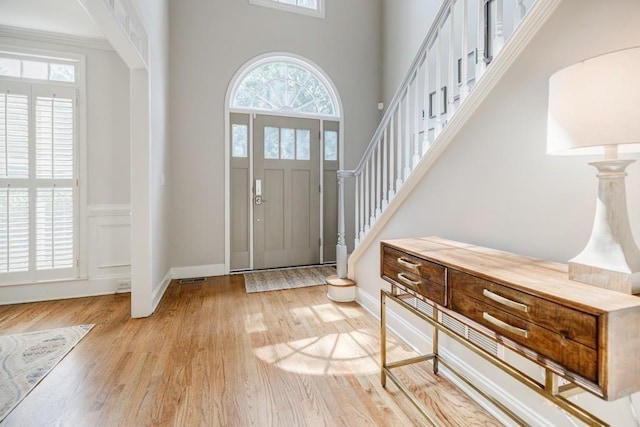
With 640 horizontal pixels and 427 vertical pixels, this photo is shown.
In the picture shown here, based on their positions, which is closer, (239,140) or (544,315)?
(544,315)

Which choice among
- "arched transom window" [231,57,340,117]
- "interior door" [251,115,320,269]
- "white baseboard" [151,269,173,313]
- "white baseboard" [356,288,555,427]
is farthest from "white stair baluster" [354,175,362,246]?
"white baseboard" [151,269,173,313]

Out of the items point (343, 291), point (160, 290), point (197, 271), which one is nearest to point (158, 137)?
point (160, 290)

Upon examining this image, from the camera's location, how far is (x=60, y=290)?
10.1ft

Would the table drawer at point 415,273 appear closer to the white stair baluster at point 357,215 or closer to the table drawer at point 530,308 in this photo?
the table drawer at point 530,308

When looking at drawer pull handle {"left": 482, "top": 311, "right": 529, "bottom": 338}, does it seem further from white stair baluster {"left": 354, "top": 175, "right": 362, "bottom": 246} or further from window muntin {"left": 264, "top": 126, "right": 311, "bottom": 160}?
window muntin {"left": 264, "top": 126, "right": 311, "bottom": 160}

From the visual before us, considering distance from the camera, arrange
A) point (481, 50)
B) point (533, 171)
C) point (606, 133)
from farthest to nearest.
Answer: point (481, 50)
point (533, 171)
point (606, 133)

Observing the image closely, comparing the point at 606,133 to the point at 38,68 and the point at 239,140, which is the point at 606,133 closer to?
the point at 239,140

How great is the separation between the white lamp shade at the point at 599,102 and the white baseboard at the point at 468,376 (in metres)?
1.17

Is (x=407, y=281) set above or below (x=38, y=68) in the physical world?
below

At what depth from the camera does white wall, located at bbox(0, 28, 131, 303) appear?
3.09 metres

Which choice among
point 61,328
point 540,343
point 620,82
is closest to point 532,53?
point 620,82

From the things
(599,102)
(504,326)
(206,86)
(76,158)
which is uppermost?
(206,86)

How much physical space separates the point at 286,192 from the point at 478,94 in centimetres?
300

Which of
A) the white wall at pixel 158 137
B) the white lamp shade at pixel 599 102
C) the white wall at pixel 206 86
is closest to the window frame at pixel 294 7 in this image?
the white wall at pixel 206 86
